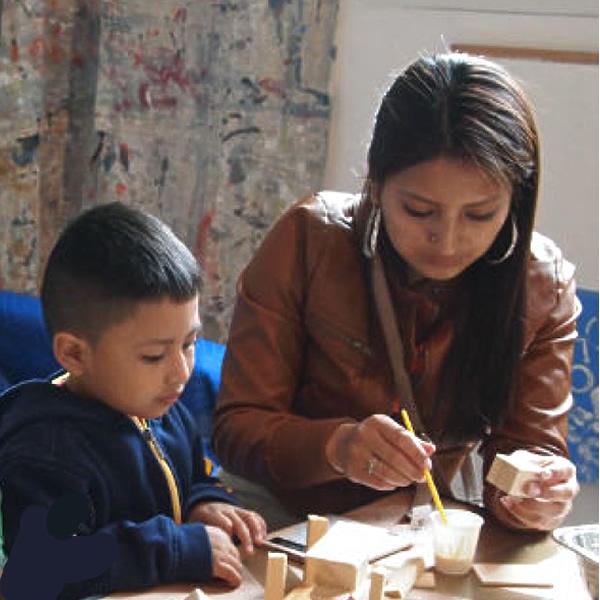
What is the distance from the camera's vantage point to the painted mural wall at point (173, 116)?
2549 mm

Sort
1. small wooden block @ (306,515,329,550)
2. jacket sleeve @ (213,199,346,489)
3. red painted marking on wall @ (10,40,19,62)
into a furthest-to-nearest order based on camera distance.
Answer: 1. red painted marking on wall @ (10,40,19,62)
2. jacket sleeve @ (213,199,346,489)
3. small wooden block @ (306,515,329,550)

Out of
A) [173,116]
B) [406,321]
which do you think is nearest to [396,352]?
[406,321]

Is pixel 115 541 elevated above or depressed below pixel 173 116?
below

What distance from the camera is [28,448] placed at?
1148mm

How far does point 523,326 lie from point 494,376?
0.08 m

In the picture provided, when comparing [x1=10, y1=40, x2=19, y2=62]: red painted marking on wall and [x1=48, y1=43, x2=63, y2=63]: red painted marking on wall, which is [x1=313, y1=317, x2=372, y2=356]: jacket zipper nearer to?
[x1=10, y1=40, x2=19, y2=62]: red painted marking on wall

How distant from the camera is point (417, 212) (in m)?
1.44

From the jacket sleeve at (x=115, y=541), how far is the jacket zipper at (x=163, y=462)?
12 centimetres

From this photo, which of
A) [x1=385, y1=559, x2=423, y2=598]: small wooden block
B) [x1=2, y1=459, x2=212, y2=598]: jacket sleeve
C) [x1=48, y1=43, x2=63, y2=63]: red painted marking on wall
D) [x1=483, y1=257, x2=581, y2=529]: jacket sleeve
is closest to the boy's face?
[x1=2, y1=459, x2=212, y2=598]: jacket sleeve

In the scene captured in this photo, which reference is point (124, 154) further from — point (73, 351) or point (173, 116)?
point (73, 351)

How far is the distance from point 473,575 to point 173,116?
5.71 feet

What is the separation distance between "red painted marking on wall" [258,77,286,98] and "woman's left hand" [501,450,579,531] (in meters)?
1.43

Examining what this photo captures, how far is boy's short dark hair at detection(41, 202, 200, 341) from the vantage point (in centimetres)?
123

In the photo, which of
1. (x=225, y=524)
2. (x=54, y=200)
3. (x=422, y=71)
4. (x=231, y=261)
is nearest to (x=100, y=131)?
(x=54, y=200)
